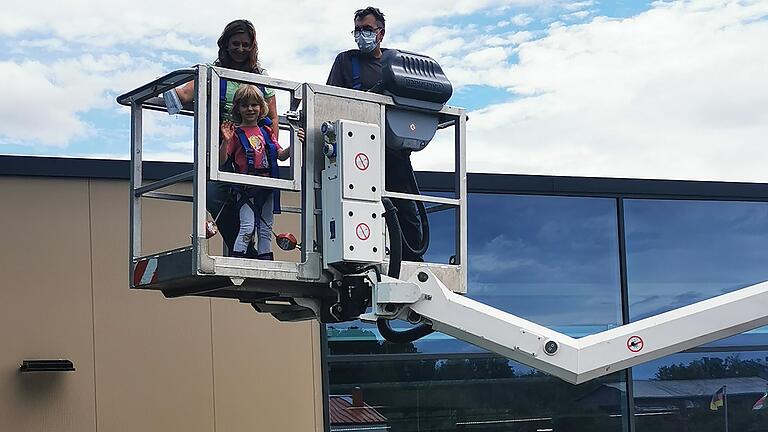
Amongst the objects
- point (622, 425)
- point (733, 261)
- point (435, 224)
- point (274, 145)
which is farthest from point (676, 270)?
point (274, 145)

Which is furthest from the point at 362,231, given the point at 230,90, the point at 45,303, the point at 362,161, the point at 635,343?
the point at 45,303

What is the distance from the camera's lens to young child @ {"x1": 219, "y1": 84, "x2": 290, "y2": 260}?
666 centimetres

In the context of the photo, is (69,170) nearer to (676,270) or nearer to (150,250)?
(150,250)

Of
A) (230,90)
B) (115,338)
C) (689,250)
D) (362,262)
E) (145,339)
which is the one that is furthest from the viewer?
(689,250)

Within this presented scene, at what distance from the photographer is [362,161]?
6500 mm

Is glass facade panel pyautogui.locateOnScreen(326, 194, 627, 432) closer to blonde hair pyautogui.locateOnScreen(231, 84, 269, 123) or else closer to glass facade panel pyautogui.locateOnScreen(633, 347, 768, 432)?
glass facade panel pyautogui.locateOnScreen(633, 347, 768, 432)

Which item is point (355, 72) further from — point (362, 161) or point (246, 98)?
point (362, 161)

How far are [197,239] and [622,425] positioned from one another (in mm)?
7607

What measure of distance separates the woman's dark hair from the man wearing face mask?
1.87 ft

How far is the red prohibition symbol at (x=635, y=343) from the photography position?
665cm

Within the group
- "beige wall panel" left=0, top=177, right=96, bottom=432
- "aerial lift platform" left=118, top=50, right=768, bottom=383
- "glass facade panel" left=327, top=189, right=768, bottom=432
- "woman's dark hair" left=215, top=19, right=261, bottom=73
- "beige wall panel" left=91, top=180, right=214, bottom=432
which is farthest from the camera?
"glass facade panel" left=327, top=189, right=768, bottom=432

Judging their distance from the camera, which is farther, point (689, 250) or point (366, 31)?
point (689, 250)

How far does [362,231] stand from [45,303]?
5.19 meters

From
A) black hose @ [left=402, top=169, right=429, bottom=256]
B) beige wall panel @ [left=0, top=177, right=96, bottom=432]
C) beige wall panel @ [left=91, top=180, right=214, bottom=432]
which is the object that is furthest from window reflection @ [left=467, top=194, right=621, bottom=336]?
black hose @ [left=402, top=169, right=429, bottom=256]
